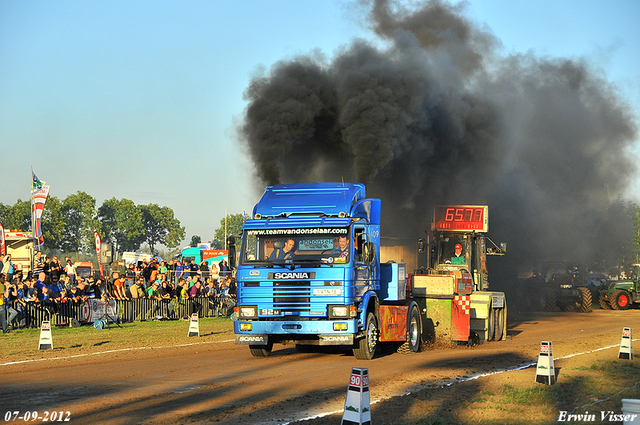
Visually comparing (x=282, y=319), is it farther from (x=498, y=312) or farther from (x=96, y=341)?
(x=498, y=312)

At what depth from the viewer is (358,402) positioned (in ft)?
19.9

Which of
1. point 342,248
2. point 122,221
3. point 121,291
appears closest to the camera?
point 342,248

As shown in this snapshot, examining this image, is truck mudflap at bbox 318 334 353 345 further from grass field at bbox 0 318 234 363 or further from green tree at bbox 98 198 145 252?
green tree at bbox 98 198 145 252

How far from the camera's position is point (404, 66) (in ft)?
101

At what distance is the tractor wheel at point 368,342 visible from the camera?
1298 cm

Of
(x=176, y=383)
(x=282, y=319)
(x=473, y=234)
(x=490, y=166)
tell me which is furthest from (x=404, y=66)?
(x=176, y=383)

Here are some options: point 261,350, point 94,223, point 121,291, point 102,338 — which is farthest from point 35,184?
point 94,223

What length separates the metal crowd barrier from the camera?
778 inches

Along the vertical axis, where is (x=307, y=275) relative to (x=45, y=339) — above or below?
above

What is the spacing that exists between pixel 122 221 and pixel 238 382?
106 m

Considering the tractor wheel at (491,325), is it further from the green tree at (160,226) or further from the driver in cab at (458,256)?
the green tree at (160,226)

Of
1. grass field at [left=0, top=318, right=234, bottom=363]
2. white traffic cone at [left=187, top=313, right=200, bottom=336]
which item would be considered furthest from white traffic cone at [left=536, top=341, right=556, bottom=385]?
white traffic cone at [left=187, top=313, right=200, bottom=336]

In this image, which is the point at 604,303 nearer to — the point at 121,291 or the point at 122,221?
the point at 121,291
